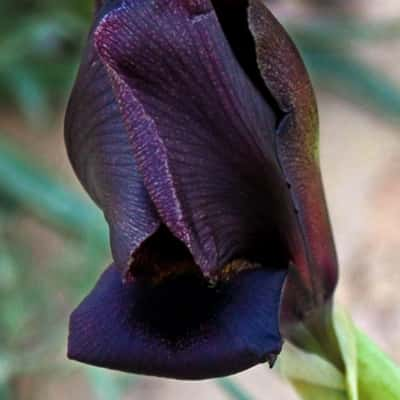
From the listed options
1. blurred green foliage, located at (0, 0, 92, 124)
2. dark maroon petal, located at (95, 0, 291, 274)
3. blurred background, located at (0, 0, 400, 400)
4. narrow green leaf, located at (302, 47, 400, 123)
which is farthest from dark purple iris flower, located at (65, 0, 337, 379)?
narrow green leaf, located at (302, 47, 400, 123)

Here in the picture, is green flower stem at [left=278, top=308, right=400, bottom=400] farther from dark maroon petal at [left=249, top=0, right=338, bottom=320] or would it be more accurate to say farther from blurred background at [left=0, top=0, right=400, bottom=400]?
blurred background at [left=0, top=0, right=400, bottom=400]

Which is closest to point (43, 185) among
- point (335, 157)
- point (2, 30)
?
point (2, 30)

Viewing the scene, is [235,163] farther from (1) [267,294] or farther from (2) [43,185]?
(2) [43,185]

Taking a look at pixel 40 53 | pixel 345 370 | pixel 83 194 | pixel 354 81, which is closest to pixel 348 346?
pixel 345 370

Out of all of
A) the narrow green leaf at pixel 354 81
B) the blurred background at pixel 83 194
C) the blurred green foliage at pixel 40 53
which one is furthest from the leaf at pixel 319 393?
the narrow green leaf at pixel 354 81

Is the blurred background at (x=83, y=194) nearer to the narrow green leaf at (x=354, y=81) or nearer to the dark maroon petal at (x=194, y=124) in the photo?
the narrow green leaf at (x=354, y=81)

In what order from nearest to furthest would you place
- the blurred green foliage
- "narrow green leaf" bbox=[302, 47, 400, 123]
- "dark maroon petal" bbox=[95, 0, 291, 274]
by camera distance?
"dark maroon petal" bbox=[95, 0, 291, 274], the blurred green foliage, "narrow green leaf" bbox=[302, 47, 400, 123]
